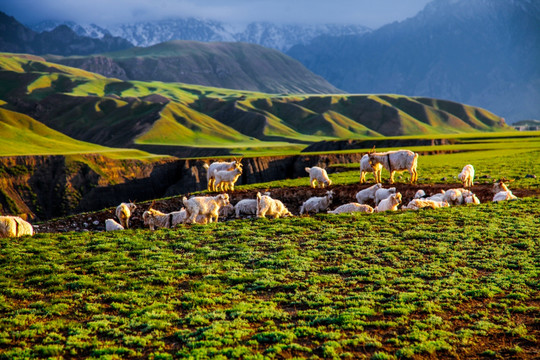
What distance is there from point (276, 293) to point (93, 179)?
265ft

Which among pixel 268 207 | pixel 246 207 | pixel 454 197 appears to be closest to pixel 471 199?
pixel 454 197

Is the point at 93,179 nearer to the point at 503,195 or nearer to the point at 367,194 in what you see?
the point at 367,194

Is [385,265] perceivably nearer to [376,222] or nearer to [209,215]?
[376,222]

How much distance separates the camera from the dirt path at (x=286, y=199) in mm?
29395

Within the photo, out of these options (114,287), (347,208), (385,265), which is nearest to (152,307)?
(114,287)

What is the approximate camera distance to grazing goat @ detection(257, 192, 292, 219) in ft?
82.4

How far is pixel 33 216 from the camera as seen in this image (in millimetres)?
78125

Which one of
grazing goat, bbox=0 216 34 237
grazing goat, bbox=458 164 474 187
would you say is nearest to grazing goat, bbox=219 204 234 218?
grazing goat, bbox=0 216 34 237

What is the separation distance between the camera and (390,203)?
1010 inches

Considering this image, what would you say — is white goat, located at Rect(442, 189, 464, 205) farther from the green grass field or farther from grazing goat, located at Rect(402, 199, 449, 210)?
the green grass field

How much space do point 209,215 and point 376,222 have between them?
9.06 metres

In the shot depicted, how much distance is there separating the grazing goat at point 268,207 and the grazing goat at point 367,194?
5667 millimetres

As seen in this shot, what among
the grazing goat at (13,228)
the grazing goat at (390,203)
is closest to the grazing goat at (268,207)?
the grazing goat at (390,203)

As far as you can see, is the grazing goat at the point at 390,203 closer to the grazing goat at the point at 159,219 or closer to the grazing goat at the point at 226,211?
the grazing goat at the point at 226,211
